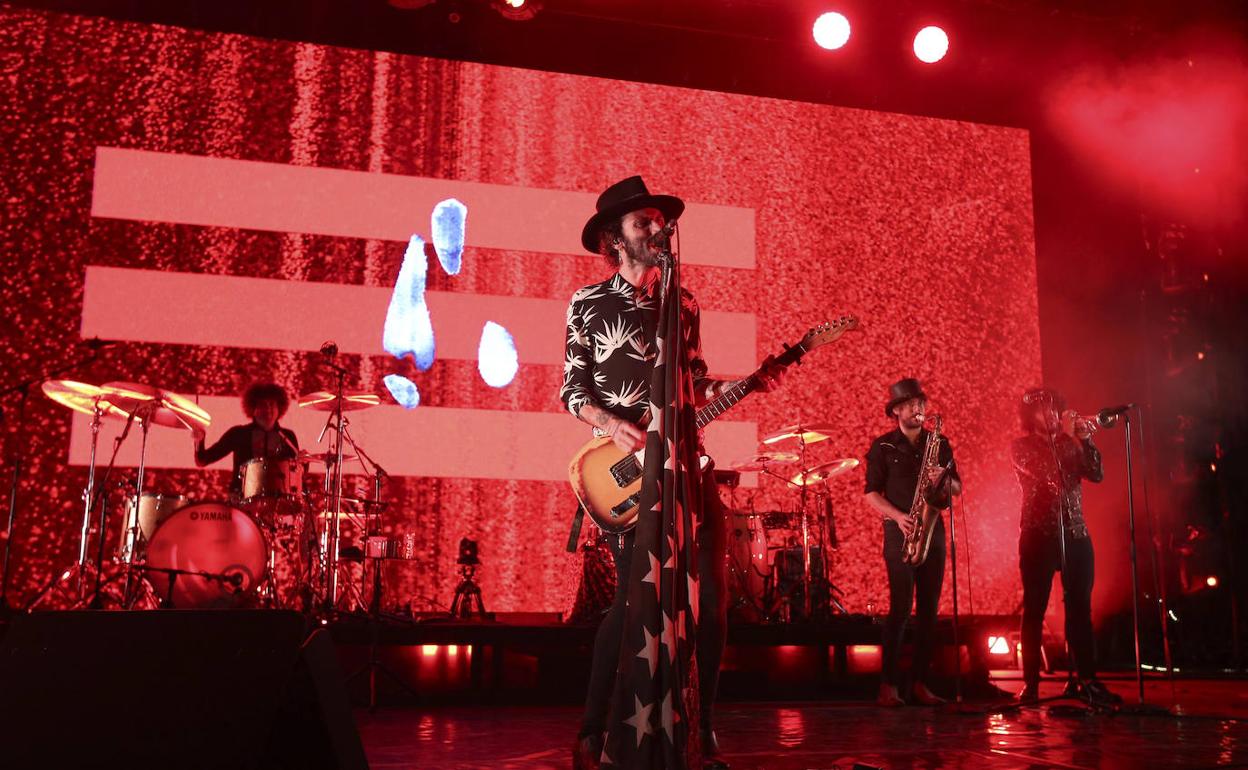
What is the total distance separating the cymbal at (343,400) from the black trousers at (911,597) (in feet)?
10.6

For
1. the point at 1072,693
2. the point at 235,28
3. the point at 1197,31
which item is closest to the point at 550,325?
the point at 235,28

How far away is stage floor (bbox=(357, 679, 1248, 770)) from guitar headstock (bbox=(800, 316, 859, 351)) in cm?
141

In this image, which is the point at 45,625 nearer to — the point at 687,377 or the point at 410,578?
the point at 687,377

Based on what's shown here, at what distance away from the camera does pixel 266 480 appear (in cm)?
630

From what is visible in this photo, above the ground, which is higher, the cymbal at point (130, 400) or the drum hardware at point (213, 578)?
the cymbal at point (130, 400)

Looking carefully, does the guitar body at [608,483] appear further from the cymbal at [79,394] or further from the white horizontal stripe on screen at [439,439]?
the white horizontal stripe on screen at [439,439]

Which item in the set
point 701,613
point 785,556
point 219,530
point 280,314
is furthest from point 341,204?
point 701,613

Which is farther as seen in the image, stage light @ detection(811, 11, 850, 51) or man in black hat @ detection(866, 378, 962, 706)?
stage light @ detection(811, 11, 850, 51)

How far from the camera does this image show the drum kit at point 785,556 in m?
6.87

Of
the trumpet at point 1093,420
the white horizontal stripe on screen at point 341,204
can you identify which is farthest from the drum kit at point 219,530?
the trumpet at point 1093,420

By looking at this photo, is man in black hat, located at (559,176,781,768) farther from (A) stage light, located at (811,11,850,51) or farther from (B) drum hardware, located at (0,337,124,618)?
(A) stage light, located at (811,11,850,51)

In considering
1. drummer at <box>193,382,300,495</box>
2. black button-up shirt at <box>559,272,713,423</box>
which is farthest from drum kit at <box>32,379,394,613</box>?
black button-up shirt at <box>559,272,713,423</box>

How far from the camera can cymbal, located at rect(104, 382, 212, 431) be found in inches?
230

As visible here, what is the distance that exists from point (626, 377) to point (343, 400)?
143 inches
